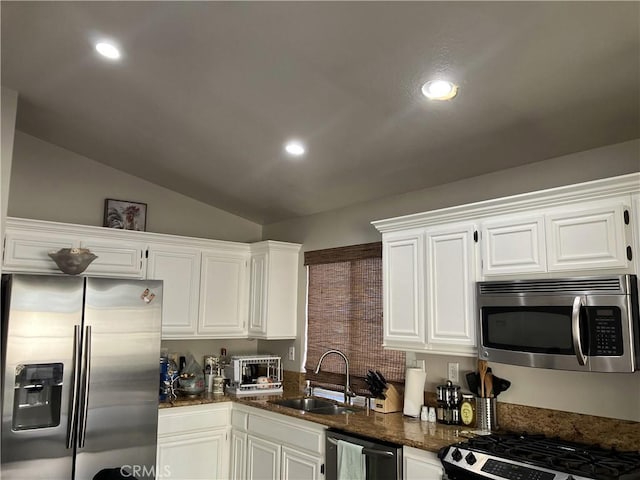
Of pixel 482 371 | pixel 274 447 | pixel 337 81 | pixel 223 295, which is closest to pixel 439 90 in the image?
pixel 337 81

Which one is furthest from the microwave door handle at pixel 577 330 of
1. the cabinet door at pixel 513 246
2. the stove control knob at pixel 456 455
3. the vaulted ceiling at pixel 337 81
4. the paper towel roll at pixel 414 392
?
the paper towel roll at pixel 414 392

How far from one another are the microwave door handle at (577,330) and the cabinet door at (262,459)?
2155 millimetres

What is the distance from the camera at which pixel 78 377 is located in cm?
A: 318

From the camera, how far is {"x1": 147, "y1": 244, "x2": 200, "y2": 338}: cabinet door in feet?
13.8

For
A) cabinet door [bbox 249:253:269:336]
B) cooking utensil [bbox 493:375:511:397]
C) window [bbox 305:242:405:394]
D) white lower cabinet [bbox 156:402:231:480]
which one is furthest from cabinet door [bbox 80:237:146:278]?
cooking utensil [bbox 493:375:511:397]

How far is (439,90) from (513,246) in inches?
35.2

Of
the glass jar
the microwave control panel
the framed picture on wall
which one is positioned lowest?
the glass jar

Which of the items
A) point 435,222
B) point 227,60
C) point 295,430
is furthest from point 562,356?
point 227,60

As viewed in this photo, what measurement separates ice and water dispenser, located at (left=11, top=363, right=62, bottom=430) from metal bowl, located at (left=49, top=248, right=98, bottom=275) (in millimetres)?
725

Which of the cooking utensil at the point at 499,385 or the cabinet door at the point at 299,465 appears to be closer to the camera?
the cooking utensil at the point at 499,385

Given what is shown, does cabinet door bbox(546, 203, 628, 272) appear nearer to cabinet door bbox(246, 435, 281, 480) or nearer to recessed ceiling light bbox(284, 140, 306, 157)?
recessed ceiling light bbox(284, 140, 306, 157)

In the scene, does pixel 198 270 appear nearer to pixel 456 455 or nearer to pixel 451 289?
pixel 451 289

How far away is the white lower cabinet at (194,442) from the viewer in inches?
148

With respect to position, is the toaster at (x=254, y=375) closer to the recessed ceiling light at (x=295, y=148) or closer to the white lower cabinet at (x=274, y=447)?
the white lower cabinet at (x=274, y=447)
